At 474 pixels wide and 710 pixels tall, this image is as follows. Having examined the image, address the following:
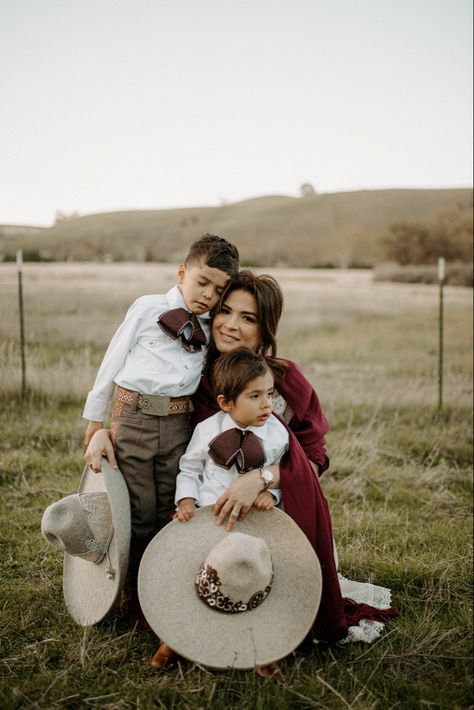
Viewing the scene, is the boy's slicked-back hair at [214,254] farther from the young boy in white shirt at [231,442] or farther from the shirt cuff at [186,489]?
the shirt cuff at [186,489]

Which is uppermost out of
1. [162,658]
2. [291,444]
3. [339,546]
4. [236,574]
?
[291,444]

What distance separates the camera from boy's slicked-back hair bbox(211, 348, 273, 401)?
8.55 ft

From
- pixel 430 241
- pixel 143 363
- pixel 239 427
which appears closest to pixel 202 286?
pixel 143 363

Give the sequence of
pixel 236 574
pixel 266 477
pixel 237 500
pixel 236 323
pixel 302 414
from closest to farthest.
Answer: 1. pixel 236 574
2. pixel 237 500
3. pixel 266 477
4. pixel 236 323
5. pixel 302 414

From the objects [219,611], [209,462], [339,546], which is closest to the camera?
[219,611]

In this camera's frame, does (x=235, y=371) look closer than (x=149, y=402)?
Yes

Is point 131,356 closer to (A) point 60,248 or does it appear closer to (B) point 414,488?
(B) point 414,488

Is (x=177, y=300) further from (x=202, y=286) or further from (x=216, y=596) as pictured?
(x=216, y=596)

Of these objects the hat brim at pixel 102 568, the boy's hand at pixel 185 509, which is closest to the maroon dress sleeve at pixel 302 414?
the boy's hand at pixel 185 509

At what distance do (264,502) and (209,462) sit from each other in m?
0.32

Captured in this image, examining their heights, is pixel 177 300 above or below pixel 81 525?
above

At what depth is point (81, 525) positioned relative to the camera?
8.76 ft

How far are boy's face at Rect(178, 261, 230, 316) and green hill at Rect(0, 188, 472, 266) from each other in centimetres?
3223

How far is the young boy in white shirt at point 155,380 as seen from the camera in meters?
2.88
